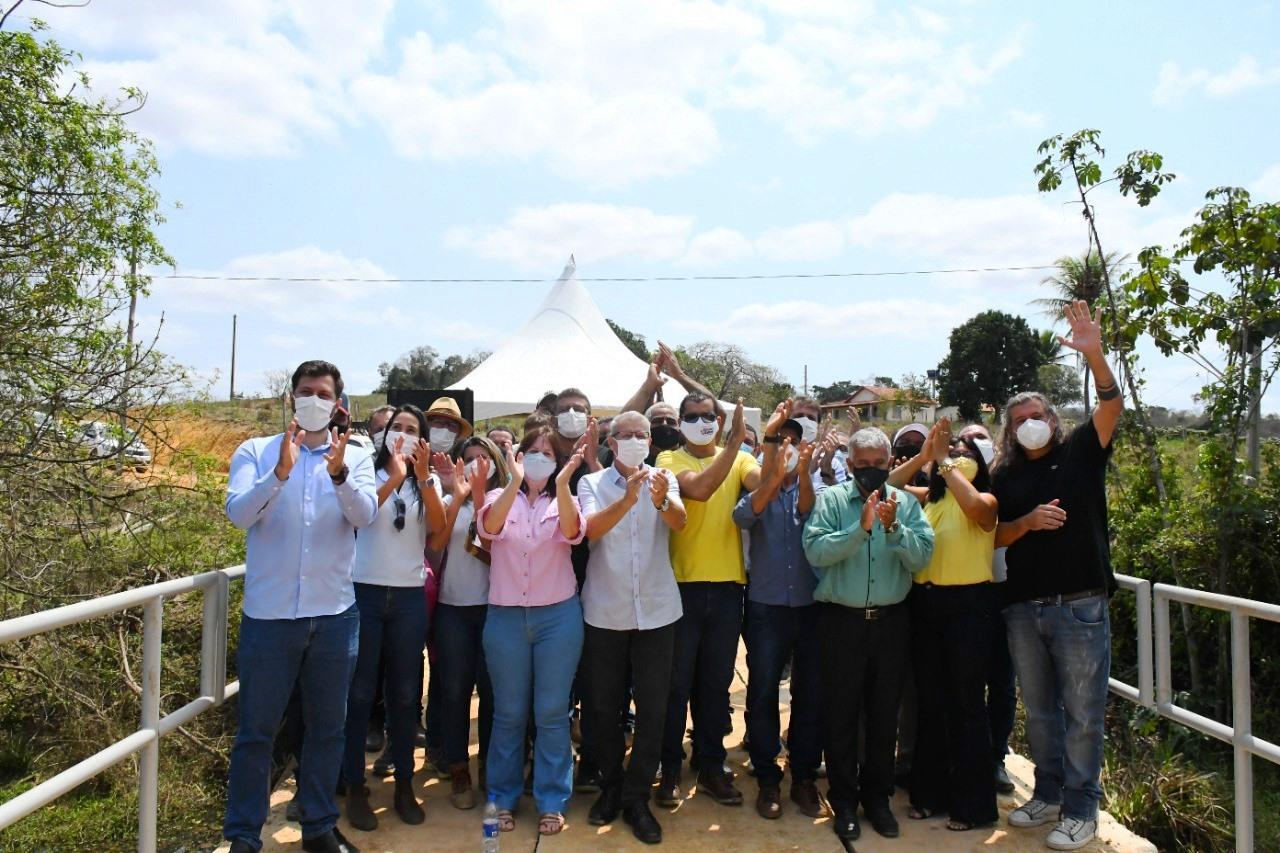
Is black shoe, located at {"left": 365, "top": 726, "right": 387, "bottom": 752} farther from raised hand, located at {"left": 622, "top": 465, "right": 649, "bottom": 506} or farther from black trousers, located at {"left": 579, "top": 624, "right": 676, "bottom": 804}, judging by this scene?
raised hand, located at {"left": 622, "top": 465, "right": 649, "bottom": 506}

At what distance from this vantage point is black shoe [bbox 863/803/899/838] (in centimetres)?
414

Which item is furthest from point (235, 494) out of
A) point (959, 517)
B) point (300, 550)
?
point (959, 517)

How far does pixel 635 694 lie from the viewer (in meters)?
4.30

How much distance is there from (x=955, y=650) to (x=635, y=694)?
152 cm

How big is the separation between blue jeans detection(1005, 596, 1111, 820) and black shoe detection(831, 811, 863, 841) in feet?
3.07

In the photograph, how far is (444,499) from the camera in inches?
185

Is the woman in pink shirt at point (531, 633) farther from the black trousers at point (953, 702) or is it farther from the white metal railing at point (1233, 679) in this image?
the white metal railing at point (1233, 679)

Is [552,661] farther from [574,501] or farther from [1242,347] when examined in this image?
[1242,347]

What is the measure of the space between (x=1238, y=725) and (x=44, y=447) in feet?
23.0

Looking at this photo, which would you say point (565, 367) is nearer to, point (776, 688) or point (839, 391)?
point (776, 688)

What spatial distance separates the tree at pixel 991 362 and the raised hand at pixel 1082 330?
43722 mm

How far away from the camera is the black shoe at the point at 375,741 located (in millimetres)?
5203

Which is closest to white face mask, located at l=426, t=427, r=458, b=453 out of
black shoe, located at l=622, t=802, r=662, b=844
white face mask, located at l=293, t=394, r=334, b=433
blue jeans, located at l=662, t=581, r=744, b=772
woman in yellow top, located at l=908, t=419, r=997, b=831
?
white face mask, located at l=293, t=394, r=334, b=433

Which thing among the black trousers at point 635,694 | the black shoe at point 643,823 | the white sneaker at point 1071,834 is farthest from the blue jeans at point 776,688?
the white sneaker at point 1071,834
